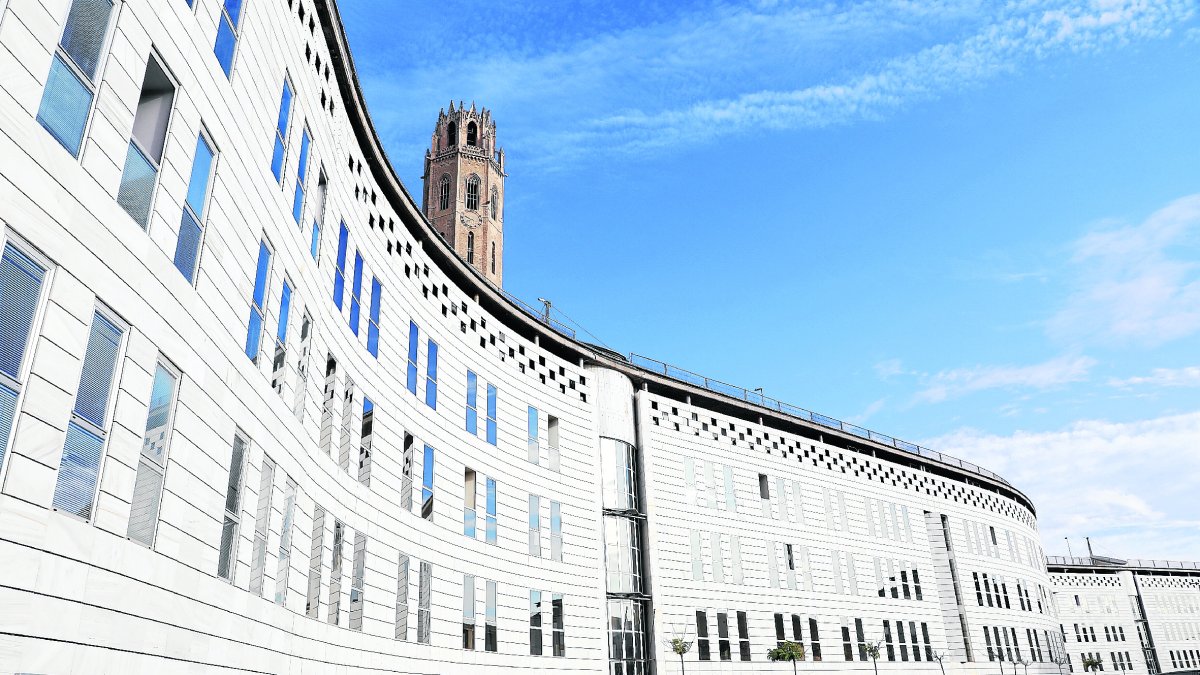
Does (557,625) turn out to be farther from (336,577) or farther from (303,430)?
(303,430)

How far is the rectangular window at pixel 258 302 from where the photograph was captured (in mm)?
16406

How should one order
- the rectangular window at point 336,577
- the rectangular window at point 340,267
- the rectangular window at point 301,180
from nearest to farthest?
the rectangular window at point 301,180, the rectangular window at point 336,577, the rectangular window at point 340,267

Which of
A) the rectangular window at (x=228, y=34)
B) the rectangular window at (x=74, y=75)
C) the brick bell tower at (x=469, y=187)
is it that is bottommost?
the rectangular window at (x=74, y=75)

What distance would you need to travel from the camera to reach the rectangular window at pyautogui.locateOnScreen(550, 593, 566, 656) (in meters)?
35.2

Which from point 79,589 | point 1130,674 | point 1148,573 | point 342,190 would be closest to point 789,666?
point 342,190

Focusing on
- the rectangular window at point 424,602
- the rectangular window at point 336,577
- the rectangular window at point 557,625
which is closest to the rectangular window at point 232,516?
the rectangular window at point 336,577

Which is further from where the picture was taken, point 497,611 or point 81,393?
point 497,611

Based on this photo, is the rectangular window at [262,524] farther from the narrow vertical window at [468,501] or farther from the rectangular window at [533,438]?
the rectangular window at [533,438]

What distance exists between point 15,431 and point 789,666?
4583 centimetres

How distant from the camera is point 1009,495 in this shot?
7875 centimetres

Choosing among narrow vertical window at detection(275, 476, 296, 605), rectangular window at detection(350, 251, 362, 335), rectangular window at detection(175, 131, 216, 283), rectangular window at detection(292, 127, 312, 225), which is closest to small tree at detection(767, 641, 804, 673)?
rectangular window at detection(350, 251, 362, 335)

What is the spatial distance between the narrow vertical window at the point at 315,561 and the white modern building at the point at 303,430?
0.09 m

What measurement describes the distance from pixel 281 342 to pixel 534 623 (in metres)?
19.6

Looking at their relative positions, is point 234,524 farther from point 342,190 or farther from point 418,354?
point 418,354
